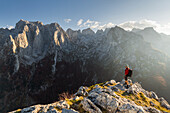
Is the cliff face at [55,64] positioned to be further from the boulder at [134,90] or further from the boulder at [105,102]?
the boulder at [105,102]

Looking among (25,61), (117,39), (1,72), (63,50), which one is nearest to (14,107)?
(1,72)

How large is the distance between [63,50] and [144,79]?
524 ft

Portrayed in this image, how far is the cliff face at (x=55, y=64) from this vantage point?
330 ft

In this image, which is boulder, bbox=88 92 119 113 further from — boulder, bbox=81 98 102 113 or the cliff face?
the cliff face

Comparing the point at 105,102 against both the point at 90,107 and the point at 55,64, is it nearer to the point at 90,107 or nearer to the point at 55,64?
the point at 90,107

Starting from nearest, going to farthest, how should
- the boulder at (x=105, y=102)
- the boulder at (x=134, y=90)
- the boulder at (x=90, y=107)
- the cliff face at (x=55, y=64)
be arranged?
the boulder at (x=90, y=107) < the boulder at (x=105, y=102) < the boulder at (x=134, y=90) < the cliff face at (x=55, y=64)

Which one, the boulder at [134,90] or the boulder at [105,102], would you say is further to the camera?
the boulder at [134,90]

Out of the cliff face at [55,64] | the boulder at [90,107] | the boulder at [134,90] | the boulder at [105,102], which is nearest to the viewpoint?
the boulder at [90,107]

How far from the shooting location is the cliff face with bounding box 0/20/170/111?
100688 mm

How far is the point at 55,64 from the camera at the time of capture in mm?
162500

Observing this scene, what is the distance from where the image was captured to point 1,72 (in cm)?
11538

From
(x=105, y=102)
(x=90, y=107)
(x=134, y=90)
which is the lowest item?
(x=134, y=90)

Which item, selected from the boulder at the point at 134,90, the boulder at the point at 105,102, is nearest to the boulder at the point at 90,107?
the boulder at the point at 105,102

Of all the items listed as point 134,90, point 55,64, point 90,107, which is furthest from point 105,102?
point 55,64
